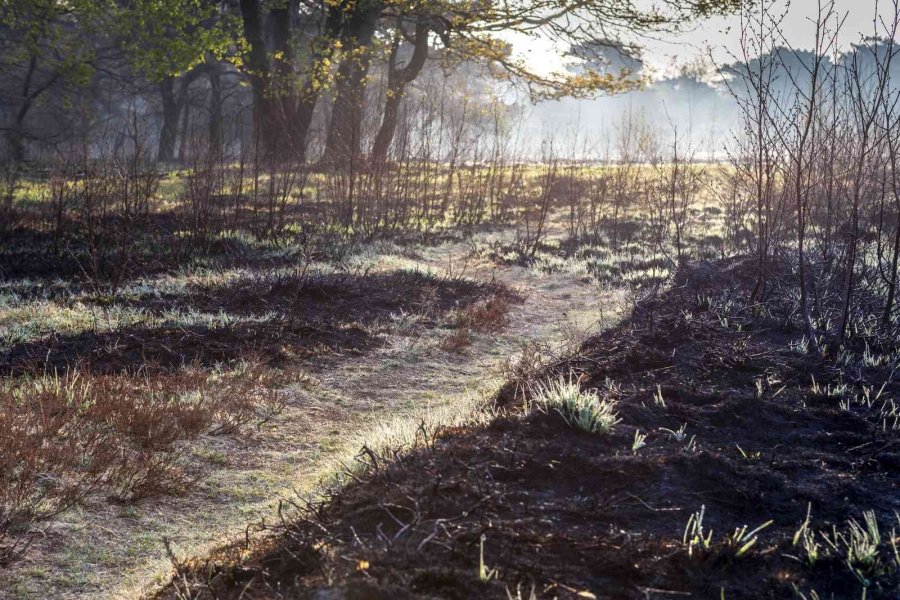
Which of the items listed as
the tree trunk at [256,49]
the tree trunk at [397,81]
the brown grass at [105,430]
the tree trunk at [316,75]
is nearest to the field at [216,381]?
the brown grass at [105,430]

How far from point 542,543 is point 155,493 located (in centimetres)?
266

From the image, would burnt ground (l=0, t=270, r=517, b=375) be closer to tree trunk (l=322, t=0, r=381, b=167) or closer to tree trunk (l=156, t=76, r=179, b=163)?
tree trunk (l=322, t=0, r=381, b=167)

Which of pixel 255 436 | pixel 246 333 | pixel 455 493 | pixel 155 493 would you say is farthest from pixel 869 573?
pixel 246 333

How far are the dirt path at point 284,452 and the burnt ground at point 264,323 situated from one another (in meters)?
0.45

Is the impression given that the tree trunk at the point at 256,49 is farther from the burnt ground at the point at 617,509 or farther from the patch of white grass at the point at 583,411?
the patch of white grass at the point at 583,411

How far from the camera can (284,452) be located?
5.55m

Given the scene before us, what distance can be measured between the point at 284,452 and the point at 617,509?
282 centimetres

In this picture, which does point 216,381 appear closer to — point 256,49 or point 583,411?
point 583,411

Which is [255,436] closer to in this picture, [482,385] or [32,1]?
[482,385]

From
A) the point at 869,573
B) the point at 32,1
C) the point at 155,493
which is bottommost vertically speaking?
the point at 155,493

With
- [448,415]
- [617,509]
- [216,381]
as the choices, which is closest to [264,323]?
[216,381]

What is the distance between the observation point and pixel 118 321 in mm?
7812

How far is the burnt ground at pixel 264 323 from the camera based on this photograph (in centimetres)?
687

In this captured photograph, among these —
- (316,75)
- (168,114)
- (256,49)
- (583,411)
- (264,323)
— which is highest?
(256,49)
